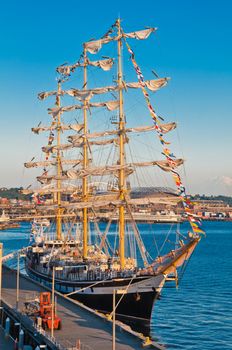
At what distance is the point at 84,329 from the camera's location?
33.5 meters

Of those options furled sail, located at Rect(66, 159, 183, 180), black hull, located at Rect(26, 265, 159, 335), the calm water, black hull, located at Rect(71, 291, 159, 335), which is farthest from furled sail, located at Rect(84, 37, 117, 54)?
black hull, located at Rect(71, 291, 159, 335)

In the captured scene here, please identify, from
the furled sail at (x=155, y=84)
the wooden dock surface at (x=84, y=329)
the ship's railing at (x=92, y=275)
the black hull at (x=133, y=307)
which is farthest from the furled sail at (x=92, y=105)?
the wooden dock surface at (x=84, y=329)

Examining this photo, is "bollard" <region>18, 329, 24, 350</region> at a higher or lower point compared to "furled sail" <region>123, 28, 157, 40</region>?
lower

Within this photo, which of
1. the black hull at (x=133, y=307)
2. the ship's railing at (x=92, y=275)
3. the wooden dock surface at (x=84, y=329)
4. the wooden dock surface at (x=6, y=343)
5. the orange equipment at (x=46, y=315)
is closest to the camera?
the wooden dock surface at (x=84, y=329)

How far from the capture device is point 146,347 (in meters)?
29.0

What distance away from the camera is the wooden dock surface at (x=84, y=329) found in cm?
2992

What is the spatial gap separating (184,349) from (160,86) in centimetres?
2426

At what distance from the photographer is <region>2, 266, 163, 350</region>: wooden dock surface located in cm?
2992

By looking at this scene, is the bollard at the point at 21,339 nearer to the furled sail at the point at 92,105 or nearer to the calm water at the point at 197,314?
the calm water at the point at 197,314

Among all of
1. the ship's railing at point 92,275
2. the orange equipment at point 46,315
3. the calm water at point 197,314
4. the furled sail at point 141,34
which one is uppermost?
the furled sail at point 141,34

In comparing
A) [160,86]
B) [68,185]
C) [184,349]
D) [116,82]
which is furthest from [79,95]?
[184,349]

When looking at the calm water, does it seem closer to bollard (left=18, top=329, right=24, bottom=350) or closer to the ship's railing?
the ship's railing

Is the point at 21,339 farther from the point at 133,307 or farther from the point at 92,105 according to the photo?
the point at 92,105

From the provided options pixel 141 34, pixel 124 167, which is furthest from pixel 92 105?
pixel 124 167
